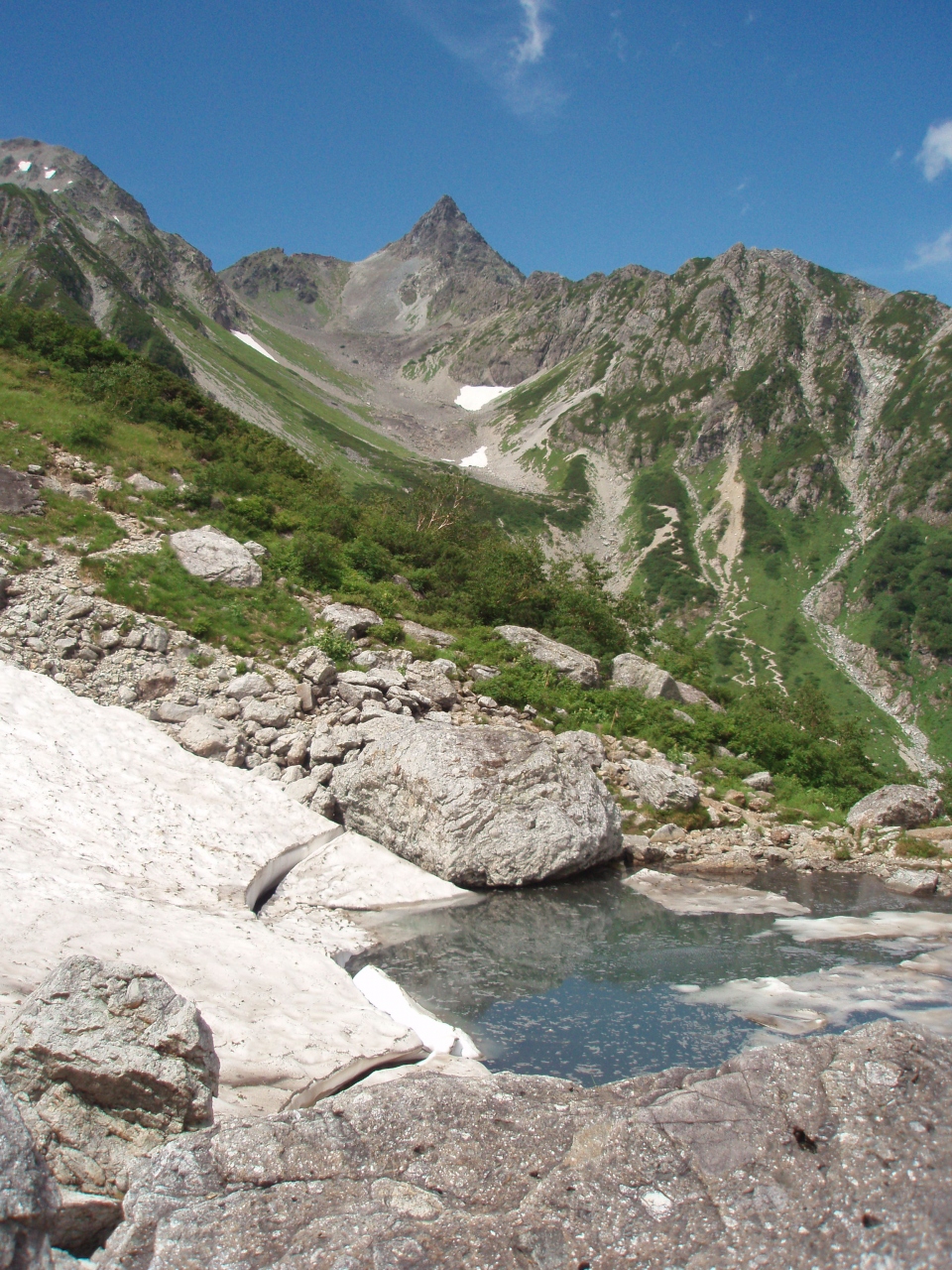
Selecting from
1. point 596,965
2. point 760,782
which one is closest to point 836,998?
point 596,965

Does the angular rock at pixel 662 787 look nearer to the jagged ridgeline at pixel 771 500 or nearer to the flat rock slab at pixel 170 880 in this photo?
the flat rock slab at pixel 170 880

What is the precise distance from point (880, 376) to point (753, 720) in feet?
673

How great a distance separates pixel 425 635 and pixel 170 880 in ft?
54.9

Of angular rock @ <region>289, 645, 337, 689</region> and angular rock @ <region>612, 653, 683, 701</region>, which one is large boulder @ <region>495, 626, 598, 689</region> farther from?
angular rock @ <region>289, 645, 337, 689</region>

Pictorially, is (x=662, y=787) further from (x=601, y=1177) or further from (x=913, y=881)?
(x=601, y=1177)

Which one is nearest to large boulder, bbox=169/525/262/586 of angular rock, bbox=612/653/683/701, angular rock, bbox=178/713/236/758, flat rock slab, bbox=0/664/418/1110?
angular rock, bbox=178/713/236/758

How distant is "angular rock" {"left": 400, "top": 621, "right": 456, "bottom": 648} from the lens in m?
28.7

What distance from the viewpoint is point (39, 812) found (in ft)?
45.9

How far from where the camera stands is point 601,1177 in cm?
497

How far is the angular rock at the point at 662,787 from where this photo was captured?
2234cm

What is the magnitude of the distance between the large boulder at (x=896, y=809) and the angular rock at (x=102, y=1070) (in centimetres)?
2258

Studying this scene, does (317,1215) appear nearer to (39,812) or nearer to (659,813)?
(39,812)

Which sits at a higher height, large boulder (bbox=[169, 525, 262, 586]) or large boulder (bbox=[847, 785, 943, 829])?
large boulder (bbox=[847, 785, 943, 829])

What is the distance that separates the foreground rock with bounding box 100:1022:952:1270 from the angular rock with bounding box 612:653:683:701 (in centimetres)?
2602
